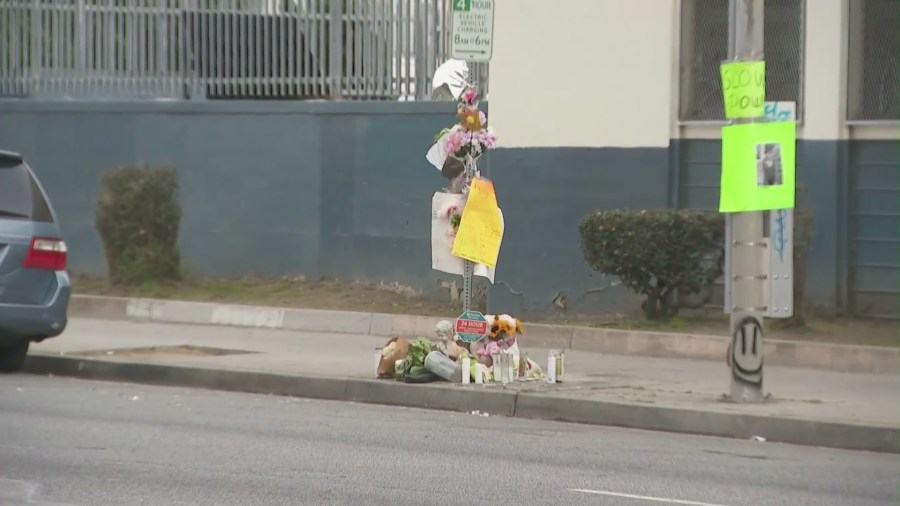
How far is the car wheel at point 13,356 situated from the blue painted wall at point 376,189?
5.34m

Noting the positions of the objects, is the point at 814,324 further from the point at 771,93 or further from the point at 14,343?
the point at 14,343

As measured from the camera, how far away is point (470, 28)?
40.0ft

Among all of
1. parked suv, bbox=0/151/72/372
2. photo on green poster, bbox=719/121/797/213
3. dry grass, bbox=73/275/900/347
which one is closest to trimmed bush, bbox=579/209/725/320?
dry grass, bbox=73/275/900/347

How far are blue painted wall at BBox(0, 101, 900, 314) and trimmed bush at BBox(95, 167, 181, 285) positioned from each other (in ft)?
3.83

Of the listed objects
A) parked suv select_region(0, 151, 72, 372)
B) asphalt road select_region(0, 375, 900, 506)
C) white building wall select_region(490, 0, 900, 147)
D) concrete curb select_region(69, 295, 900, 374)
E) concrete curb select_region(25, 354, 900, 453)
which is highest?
white building wall select_region(490, 0, 900, 147)

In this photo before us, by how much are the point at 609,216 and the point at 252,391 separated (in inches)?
161

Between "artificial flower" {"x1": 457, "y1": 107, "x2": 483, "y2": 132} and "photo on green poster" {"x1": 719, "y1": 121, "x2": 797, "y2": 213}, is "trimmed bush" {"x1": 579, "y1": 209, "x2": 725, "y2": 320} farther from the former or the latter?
"photo on green poster" {"x1": 719, "y1": 121, "x2": 797, "y2": 213}

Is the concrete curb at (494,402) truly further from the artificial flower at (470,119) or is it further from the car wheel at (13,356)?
the artificial flower at (470,119)

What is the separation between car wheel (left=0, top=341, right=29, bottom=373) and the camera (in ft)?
42.9

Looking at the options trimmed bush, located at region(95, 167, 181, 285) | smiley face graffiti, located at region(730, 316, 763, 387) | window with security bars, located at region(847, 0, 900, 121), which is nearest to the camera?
smiley face graffiti, located at region(730, 316, 763, 387)

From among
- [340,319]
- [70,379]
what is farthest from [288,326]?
[70,379]

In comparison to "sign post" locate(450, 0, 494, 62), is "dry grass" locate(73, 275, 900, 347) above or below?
below

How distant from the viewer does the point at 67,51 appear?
1998 centimetres

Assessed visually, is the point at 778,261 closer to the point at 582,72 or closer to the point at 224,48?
the point at 582,72
